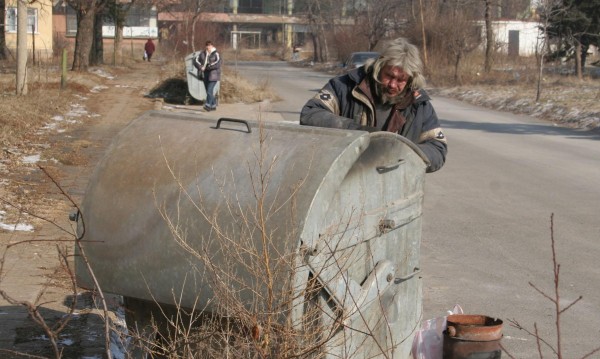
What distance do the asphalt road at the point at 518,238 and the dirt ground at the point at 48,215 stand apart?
7.75 feet

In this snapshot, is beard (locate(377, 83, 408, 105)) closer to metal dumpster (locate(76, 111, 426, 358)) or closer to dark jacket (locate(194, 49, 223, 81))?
metal dumpster (locate(76, 111, 426, 358))

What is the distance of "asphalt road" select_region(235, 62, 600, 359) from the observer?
6.57 meters

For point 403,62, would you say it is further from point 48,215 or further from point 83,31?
point 83,31

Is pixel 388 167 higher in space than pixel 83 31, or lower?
lower

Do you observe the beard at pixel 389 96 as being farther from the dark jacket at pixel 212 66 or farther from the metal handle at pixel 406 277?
the dark jacket at pixel 212 66

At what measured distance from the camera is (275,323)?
11.0ft

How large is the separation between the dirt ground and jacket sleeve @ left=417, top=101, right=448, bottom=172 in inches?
69.0

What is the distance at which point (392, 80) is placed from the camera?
4832 mm

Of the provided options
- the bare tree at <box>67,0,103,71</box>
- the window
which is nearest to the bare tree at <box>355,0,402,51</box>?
the window

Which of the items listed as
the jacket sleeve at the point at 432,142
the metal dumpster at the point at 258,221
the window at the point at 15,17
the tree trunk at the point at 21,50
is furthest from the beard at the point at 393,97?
the window at the point at 15,17

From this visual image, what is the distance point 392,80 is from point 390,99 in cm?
10

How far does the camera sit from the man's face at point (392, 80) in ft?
15.7

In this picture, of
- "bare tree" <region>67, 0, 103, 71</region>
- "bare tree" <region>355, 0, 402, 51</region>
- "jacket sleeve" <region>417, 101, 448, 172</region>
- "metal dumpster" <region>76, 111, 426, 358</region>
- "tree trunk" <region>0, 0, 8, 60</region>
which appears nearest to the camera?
"metal dumpster" <region>76, 111, 426, 358</region>

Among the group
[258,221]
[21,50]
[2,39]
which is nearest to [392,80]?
[258,221]
